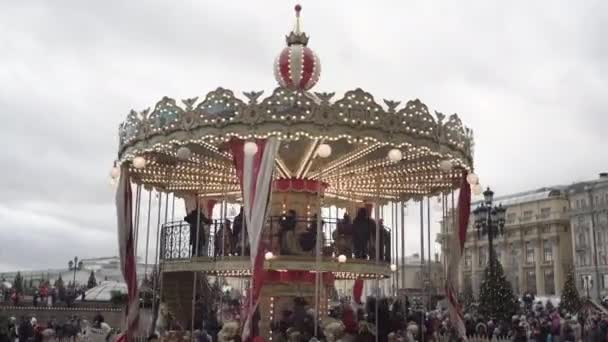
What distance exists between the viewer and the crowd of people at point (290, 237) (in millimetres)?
14711

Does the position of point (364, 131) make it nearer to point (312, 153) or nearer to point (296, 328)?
point (312, 153)

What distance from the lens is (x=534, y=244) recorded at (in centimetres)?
9206

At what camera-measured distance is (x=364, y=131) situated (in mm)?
12367

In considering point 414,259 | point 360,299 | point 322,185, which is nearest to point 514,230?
point 414,259

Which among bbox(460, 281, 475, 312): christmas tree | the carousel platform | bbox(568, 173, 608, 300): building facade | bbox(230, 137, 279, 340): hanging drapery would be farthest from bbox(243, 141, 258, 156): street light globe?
bbox(568, 173, 608, 300): building facade

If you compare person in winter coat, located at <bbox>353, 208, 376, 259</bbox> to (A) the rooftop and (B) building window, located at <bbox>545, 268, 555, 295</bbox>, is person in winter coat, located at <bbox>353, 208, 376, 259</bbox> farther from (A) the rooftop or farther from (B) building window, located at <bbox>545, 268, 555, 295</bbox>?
(B) building window, located at <bbox>545, 268, 555, 295</bbox>

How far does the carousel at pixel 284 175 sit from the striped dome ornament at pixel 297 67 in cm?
3

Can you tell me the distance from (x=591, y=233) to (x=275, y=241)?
72.0 meters

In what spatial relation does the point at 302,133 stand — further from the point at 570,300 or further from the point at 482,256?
the point at 482,256

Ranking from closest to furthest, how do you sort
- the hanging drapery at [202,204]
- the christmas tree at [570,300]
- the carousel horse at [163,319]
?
the carousel horse at [163,319] < the hanging drapery at [202,204] < the christmas tree at [570,300]

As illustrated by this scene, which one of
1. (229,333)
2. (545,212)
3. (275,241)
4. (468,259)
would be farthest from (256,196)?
(468,259)

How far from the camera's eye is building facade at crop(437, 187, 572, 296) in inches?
3484

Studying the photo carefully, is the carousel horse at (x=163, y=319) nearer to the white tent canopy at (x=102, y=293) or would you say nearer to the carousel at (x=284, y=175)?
the carousel at (x=284, y=175)

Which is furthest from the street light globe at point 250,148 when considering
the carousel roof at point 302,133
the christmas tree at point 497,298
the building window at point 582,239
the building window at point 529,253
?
the building window at point 529,253
